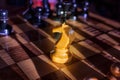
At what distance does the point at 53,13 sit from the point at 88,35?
39 cm

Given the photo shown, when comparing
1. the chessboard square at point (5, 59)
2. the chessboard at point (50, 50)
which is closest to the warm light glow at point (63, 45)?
the chessboard at point (50, 50)

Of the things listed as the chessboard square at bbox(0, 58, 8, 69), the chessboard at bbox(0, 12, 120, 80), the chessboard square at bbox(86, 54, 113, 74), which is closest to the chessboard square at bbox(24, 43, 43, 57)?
the chessboard at bbox(0, 12, 120, 80)

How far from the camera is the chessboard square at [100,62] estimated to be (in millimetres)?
846

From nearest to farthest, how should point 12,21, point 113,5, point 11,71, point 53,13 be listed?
1. point 11,71
2. point 12,21
3. point 53,13
4. point 113,5

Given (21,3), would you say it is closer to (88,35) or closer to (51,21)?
(51,21)

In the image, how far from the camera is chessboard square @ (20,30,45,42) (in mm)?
1072

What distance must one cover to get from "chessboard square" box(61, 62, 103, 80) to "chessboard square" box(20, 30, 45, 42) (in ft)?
0.99

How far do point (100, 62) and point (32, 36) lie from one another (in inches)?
15.9

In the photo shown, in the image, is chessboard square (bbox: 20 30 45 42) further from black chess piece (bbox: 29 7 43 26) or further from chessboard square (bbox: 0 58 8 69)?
chessboard square (bbox: 0 58 8 69)

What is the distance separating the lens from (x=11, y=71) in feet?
2.60

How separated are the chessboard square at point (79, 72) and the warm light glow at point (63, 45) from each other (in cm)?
5

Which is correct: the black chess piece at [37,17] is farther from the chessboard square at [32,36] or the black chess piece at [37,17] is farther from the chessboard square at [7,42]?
the chessboard square at [7,42]

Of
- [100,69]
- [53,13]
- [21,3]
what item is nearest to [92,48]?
[100,69]

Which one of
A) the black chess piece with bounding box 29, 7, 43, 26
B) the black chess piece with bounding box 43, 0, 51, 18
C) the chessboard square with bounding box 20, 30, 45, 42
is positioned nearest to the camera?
the chessboard square with bounding box 20, 30, 45, 42
